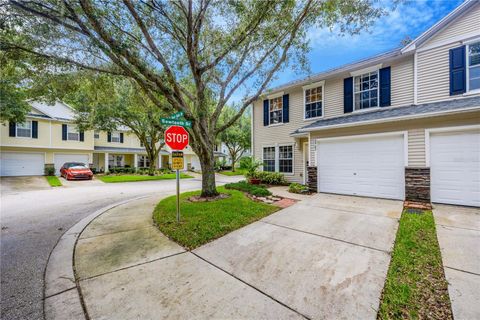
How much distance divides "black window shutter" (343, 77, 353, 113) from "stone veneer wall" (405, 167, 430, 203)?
3.64 m

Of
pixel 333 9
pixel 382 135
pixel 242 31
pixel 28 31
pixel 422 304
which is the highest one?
pixel 333 9

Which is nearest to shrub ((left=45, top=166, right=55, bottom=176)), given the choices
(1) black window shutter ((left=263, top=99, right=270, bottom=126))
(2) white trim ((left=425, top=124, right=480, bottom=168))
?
(1) black window shutter ((left=263, top=99, right=270, bottom=126))

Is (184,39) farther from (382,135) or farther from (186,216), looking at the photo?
(382,135)

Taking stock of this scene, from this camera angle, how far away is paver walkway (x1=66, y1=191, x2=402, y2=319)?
2.17 metres

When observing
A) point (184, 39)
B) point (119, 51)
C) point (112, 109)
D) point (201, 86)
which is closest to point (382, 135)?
point (201, 86)

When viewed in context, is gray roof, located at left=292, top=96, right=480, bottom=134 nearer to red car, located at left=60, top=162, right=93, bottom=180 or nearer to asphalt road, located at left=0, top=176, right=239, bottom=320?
asphalt road, located at left=0, top=176, right=239, bottom=320

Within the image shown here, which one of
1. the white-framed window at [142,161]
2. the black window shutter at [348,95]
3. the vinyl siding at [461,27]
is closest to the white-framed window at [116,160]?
the white-framed window at [142,161]

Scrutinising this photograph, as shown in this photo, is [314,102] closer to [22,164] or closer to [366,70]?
[366,70]

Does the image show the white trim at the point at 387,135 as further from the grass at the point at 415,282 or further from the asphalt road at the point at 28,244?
the asphalt road at the point at 28,244

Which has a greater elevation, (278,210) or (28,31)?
(28,31)

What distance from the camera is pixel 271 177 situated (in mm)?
11070

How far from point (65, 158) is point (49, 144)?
5.91 ft

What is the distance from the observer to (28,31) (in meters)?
4.89

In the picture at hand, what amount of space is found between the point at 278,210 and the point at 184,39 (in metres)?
6.17
